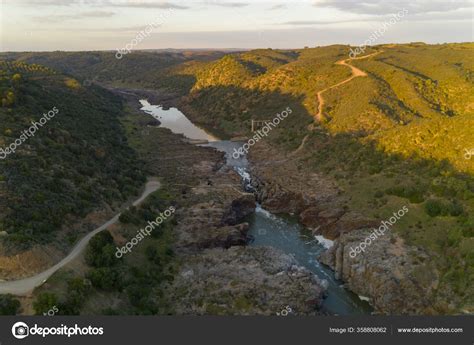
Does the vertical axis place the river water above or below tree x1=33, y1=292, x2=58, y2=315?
below

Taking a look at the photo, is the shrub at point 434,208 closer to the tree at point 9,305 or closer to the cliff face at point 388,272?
the cliff face at point 388,272

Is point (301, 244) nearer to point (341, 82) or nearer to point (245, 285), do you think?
point (245, 285)

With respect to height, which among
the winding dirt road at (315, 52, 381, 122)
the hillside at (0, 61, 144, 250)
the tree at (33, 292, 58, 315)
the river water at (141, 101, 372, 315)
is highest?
the winding dirt road at (315, 52, 381, 122)

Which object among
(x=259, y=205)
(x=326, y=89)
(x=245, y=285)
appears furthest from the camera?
(x=326, y=89)

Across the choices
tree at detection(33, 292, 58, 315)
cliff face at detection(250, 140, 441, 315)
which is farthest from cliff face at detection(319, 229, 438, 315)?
tree at detection(33, 292, 58, 315)

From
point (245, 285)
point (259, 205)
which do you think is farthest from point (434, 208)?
point (245, 285)

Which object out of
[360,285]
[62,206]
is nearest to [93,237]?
[62,206]

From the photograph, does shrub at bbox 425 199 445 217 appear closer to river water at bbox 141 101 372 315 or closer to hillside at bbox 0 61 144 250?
river water at bbox 141 101 372 315

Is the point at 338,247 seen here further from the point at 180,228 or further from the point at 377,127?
the point at 377,127

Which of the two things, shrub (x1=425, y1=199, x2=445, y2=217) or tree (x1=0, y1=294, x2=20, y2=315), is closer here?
tree (x1=0, y1=294, x2=20, y2=315)

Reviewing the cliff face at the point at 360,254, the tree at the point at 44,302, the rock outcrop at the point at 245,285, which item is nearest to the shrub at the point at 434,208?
the cliff face at the point at 360,254
